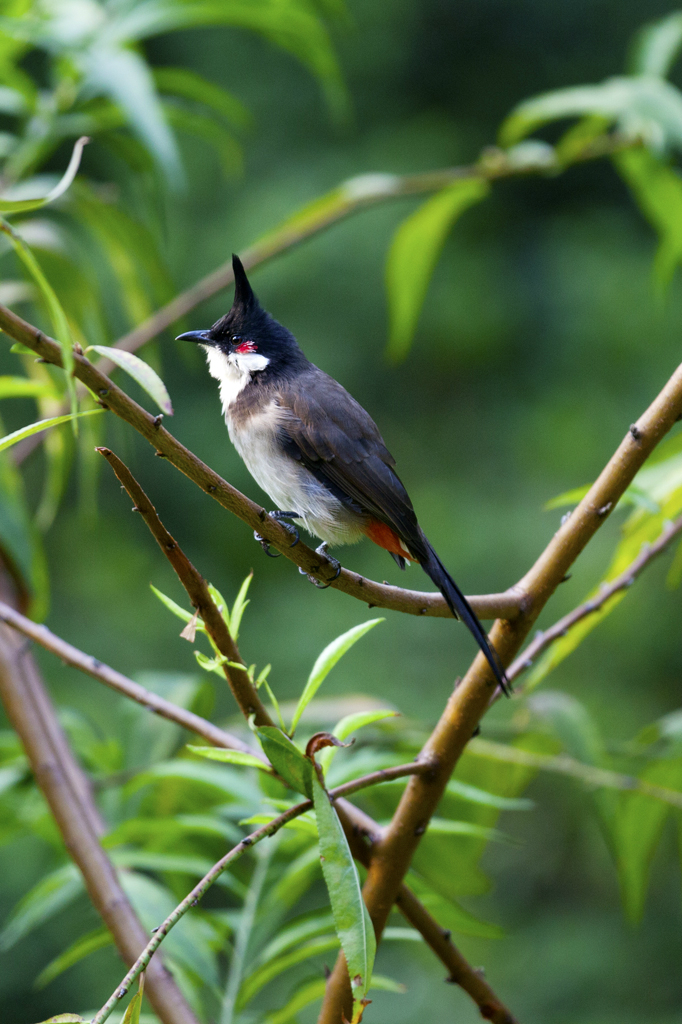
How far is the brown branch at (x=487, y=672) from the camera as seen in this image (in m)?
0.56

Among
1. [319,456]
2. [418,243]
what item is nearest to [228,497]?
[319,456]

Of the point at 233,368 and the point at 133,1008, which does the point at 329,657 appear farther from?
the point at 233,368

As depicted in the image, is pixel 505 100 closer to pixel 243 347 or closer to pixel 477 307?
pixel 477 307

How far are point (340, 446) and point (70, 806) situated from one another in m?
0.45

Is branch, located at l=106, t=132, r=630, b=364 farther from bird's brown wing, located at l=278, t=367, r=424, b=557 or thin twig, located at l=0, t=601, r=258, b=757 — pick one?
thin twig, located at l=0, t=601, r=258, b=757

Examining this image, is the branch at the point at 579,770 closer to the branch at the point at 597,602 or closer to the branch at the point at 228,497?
Answer: the branch at the point at 597,602

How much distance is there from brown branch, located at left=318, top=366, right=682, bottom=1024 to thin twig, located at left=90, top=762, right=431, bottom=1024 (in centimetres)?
2

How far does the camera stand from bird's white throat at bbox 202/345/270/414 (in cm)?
114

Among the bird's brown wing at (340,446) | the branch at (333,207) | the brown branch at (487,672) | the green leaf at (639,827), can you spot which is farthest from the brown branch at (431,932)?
the branch at (333,207)

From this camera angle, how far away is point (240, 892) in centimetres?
81

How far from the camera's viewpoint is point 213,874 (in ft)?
1.42

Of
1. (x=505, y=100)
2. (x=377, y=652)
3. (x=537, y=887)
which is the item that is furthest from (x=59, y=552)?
(x=505, y=100)

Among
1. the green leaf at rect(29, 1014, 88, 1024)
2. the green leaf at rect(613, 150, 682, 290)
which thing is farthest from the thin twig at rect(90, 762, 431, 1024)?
the green leaf at rect(613, 150, 682, 290)

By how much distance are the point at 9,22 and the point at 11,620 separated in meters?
0.56
